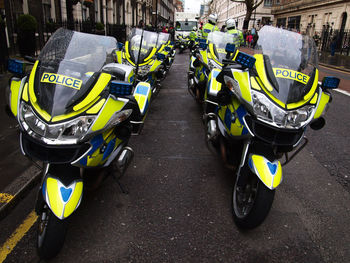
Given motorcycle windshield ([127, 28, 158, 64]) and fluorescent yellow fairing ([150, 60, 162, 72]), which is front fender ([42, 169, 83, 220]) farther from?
fluorescent yellow fairing ([150, 60, 162, 72])

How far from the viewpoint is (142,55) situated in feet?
20.5

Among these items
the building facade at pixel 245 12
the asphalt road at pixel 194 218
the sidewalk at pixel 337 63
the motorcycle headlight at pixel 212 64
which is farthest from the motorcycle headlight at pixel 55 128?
the building facade at pixel 245 12

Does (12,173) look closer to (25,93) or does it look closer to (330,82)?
(25,93)

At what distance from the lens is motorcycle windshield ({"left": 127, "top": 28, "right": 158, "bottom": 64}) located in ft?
19.7

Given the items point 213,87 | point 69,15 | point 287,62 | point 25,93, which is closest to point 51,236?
point 25,93

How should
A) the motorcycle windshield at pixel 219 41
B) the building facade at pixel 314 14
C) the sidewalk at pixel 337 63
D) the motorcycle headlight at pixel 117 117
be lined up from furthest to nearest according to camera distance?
the building facade at pixel 314 14 → the sidewalk at pixel 337 63 → the motorcycle windshield at pixel 219 41 → the motorcycle headlight at pixel 117 117

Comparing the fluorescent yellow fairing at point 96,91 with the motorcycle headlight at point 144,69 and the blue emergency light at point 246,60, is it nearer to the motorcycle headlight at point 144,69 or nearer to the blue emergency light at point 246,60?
the blue emergency light at point 246,60

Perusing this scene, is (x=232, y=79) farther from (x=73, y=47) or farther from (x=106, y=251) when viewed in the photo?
(x=106, y=251)

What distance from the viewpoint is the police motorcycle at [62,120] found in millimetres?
2203

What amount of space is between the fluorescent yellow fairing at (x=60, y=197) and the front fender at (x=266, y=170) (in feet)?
4.72

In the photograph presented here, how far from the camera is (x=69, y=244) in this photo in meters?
2.59

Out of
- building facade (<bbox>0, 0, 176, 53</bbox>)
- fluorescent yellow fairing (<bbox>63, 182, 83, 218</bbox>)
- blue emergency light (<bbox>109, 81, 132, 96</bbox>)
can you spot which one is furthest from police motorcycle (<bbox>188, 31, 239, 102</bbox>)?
fluorescent yellow fairing (<bbox>63, 182, 83, 218</bbox>)

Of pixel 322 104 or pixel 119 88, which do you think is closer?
pixel 119 88

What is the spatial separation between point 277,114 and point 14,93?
2.21 metres
